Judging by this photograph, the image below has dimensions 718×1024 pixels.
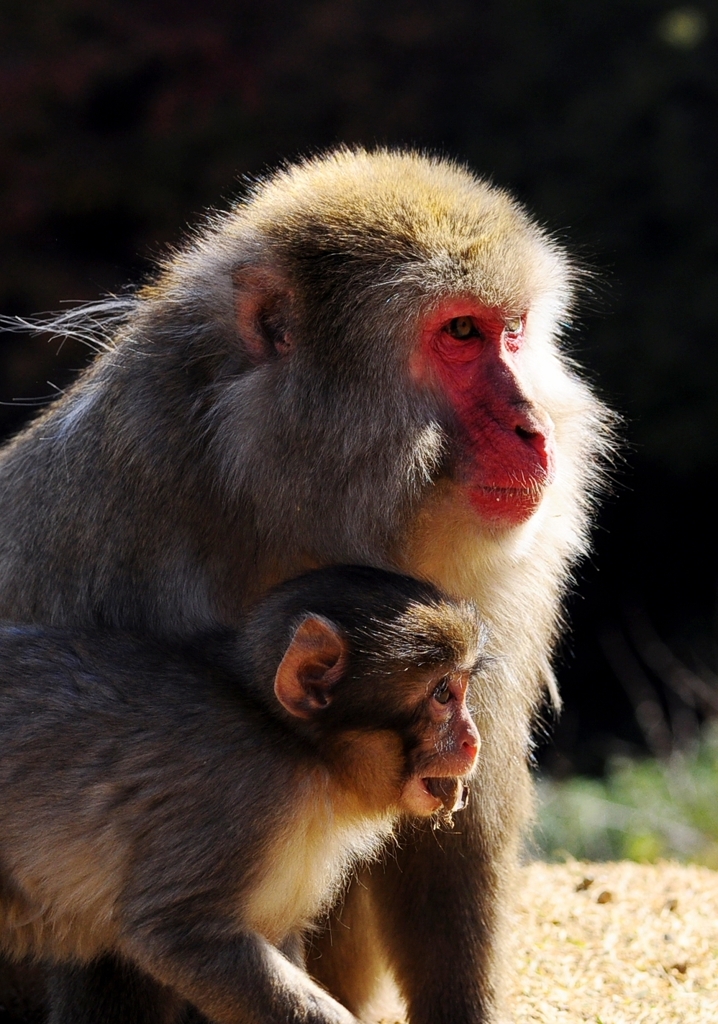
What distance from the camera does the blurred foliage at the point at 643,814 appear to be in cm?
809

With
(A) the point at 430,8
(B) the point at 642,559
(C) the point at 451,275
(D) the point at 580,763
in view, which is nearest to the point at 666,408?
(B) the point at 642,559

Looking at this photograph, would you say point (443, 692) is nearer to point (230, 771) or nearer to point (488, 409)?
point (230, 771)

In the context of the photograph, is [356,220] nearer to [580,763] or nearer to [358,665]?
[358,665]

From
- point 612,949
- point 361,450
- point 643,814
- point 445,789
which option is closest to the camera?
point 445,789

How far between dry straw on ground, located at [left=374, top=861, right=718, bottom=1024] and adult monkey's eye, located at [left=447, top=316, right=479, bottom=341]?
1.89 m

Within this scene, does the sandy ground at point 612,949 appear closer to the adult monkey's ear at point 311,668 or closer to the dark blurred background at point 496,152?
the adult monkey's ear at point 311,668

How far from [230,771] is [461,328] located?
1382 mm

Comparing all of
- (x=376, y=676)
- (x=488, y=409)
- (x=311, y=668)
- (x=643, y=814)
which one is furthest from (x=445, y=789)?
(x=643, y=814)

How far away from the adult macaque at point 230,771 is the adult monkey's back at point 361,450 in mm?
301

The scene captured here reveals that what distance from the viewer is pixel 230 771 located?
3.65 metres

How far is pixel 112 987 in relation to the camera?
4.17m

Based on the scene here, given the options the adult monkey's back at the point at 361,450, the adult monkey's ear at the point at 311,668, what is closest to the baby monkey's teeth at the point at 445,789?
the adult monkey's ear at the point at 311,668

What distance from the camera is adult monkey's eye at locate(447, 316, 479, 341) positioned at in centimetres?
414

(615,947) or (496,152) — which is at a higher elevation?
(496,152)
